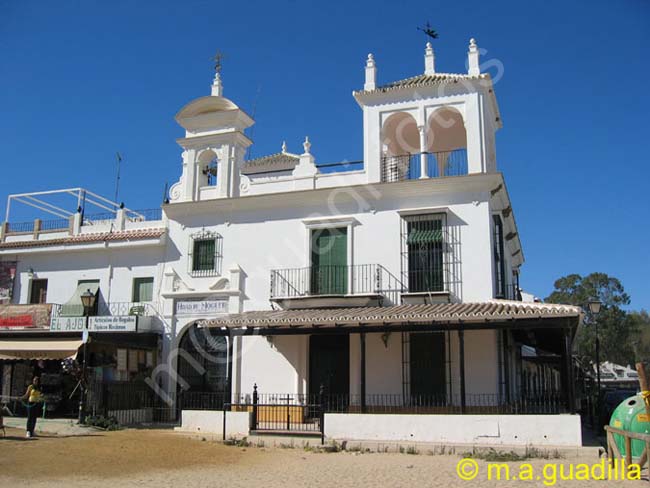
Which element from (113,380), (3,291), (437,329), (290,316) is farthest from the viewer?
(3,291)

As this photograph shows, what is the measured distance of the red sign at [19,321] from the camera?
71.4 ft

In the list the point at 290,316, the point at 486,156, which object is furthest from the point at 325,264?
the point at 486,156

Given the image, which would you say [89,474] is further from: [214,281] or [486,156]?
[486,156]

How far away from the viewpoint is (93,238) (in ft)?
74.3

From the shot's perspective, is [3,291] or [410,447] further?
[3,291]

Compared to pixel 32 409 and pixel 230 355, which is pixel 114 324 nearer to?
pixel 230 355

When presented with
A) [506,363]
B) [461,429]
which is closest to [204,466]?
[461,429]

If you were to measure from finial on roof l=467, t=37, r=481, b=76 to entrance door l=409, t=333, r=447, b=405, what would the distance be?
7864mm

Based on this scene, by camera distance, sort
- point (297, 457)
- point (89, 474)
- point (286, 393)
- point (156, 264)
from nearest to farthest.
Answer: point (89, 474)
point (297, 457)
point (286, 393)
point (156, 264)

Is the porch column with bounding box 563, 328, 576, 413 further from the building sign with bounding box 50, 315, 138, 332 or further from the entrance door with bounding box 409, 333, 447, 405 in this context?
the building sign with bounding box 50, 315, 138, 332

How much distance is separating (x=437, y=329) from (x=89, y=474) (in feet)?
28.1

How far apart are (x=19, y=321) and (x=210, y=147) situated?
28.5 feet

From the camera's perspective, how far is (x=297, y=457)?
13.6 m

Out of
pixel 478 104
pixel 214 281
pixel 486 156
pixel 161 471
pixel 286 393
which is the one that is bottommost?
pixel 161 471
